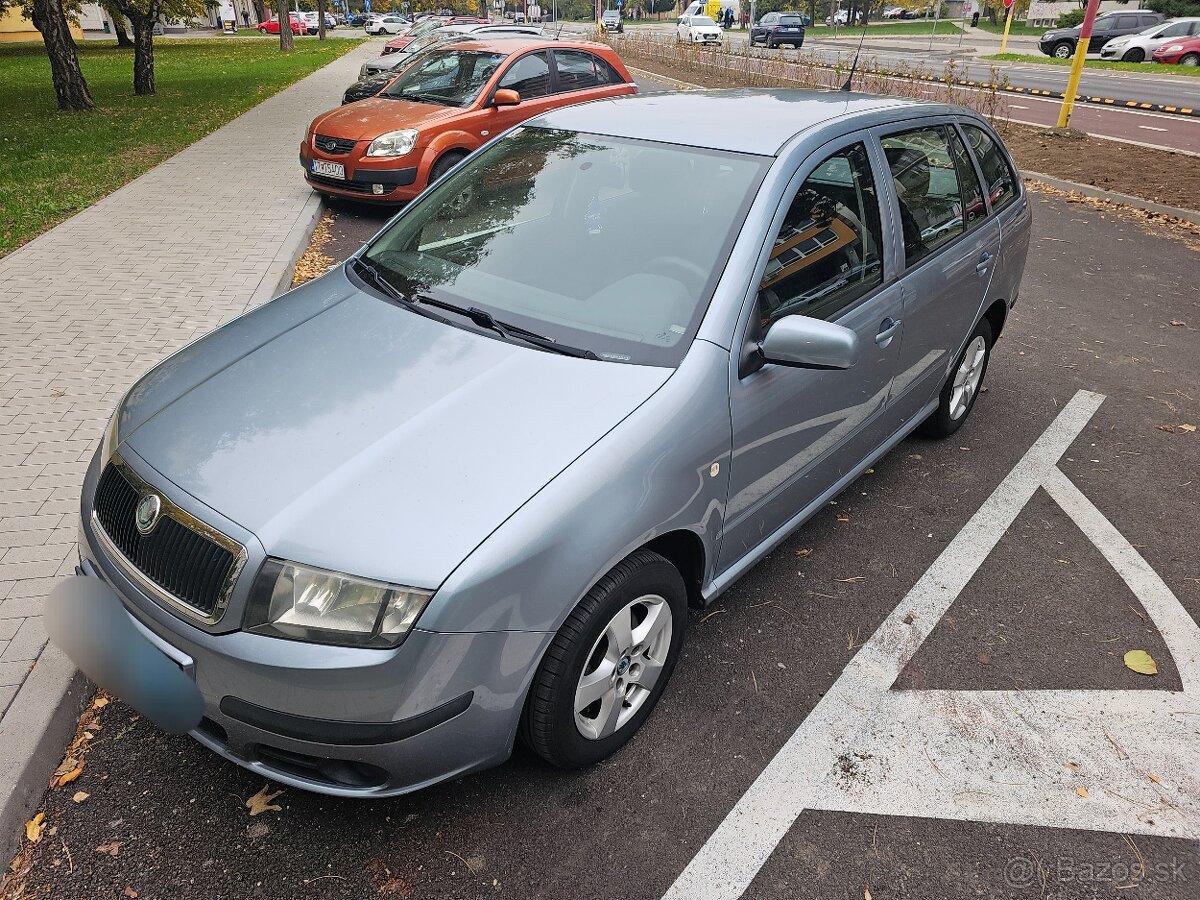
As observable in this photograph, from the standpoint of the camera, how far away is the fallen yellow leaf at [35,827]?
246 cm

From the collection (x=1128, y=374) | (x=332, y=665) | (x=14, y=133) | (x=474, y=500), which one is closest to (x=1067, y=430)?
(x=1128, y=374)

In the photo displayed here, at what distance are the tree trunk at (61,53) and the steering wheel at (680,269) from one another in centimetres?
1634

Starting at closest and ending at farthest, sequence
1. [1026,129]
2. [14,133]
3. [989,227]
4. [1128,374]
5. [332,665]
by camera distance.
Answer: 1. [332,665]
2. [989,227]
3. [1128,374]
4. [14,133]
5. [1026,129]

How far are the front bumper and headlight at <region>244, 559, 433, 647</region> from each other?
0.03m

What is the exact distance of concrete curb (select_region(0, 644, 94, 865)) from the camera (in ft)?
8.14

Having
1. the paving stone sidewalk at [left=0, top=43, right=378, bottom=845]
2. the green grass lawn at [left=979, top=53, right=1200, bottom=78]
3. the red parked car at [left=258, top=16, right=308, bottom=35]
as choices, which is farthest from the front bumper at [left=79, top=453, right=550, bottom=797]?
the red parked car at [left=258, top=16, right=308, bottom=35]

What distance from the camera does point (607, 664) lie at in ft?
8.30

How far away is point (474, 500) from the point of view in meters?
2.18

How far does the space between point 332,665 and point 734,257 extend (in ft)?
5.83

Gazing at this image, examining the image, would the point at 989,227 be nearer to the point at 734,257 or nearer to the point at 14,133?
the point at 734,257

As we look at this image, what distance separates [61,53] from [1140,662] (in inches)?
733

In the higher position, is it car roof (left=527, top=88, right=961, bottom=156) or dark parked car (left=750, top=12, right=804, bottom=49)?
car roof (left=527, top=88, right=961, bottom=156)

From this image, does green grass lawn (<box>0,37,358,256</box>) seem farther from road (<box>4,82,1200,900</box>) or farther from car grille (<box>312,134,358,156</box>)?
road (<box>4,82,1200,900</box>)

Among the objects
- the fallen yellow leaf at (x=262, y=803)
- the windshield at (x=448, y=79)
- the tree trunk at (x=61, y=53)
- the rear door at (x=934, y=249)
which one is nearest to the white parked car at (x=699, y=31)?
the tree trunk at (x=61, y=53)
